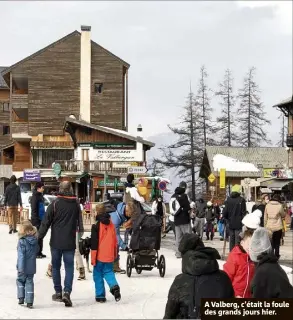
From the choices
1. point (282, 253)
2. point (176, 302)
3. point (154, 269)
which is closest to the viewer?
point (176, 302)

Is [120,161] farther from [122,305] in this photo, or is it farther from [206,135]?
[122,305]

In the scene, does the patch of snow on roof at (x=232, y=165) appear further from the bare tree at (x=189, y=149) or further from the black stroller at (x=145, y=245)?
the black stroller at (x=145, y=245)

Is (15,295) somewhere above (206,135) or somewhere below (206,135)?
below

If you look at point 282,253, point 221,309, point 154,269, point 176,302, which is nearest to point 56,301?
point 154,269

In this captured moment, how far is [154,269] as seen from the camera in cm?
1420

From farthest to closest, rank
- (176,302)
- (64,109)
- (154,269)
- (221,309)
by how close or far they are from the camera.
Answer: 1. (64,109)
2. (154,269)
3. (176,302)
4. (221,309)

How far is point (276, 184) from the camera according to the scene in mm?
51000

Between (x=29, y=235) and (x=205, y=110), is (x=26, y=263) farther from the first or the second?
(x=205, y=110)

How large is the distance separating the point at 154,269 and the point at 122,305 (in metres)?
4.20

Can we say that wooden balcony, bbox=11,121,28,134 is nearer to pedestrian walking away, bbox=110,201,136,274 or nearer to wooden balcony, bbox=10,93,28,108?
wooden balcony, bbox=10,93,28,108

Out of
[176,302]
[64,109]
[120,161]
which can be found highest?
[64,109]

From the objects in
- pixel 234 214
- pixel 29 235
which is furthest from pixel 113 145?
pixel 29 235

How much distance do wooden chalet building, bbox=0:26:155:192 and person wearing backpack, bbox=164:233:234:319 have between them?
51.9 metres
